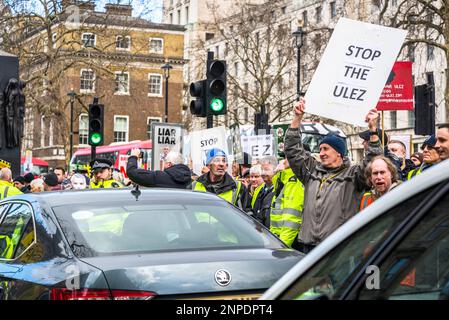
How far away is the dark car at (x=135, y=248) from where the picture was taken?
17.8 ft

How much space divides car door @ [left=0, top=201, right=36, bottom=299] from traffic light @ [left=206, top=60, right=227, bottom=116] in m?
7.24

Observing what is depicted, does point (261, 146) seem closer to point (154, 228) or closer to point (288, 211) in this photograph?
point (288, 211)

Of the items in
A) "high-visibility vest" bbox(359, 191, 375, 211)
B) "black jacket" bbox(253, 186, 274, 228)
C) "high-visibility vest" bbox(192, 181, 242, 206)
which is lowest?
"black jacket" bbox(253, 186, 274, 228)

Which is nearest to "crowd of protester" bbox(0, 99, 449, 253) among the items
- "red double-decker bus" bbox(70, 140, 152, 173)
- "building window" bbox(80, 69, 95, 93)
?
"red double-decker bus" bbox(70, 140, 152, 173)

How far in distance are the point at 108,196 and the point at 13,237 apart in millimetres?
807

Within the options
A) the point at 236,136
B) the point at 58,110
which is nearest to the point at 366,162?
the point at 236,136

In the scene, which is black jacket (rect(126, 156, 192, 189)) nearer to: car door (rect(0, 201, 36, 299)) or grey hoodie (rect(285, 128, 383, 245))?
grey hoodie (rect(285, 128, 383, 245))

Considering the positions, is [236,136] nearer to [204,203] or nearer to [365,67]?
[365,67]

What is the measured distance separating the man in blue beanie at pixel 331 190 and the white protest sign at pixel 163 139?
7940 mm

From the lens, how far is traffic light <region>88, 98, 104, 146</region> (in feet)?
72.7

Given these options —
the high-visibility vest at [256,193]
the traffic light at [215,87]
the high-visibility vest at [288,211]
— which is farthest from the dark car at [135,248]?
the traffic light at [215,87]

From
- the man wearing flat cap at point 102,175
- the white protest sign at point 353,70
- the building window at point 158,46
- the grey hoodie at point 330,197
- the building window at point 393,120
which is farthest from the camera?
the building window at point 158,46

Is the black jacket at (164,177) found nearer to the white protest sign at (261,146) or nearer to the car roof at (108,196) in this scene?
the car roof at (108,196)

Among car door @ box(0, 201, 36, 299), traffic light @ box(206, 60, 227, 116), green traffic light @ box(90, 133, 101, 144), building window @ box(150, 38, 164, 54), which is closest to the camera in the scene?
car door @ box(0, 201, 36, 299)
